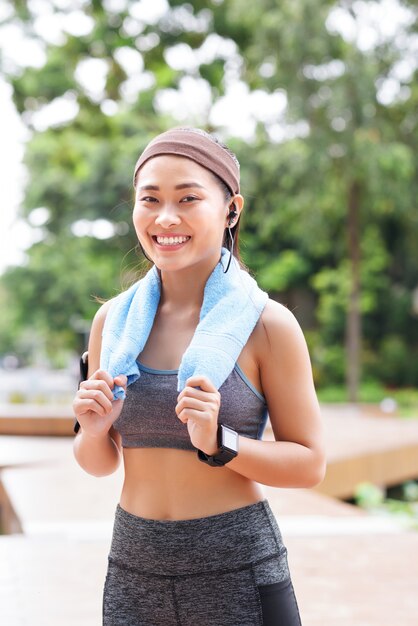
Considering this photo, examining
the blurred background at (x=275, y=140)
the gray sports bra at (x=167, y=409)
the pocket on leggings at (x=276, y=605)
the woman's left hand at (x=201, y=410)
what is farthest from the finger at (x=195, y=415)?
the blurred background at (x=275, y=140)

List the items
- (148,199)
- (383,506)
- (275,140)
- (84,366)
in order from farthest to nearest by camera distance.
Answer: (275,140) < (383,506) < (84,366) < (148,199)

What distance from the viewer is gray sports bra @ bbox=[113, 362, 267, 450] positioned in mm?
1524

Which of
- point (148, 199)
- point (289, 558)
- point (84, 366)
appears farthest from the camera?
point (289, 558)

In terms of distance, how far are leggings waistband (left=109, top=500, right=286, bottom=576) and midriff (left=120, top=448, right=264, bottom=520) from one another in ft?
0.05

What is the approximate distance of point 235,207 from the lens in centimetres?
168

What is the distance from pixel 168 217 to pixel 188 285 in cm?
18

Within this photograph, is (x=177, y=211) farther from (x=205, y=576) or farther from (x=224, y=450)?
(x=205, y=576)

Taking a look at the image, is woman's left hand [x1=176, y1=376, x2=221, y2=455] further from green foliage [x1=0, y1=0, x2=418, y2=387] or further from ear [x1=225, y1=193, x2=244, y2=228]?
green foliage [x1=0, y1=0, x2=418, y2=387]

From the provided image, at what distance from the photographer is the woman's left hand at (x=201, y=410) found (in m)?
1.38

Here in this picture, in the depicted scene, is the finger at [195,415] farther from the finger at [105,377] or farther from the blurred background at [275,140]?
the blurred background at [275,140]

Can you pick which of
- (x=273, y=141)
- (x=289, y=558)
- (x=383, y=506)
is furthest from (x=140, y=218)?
(x=273, y=141)

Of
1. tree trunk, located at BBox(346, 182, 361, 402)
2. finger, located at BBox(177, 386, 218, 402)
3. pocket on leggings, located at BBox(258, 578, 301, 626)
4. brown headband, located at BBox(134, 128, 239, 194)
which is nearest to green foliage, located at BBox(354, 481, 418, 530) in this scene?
pocket on leggings, located at BBox(258, 578, 301, 626)

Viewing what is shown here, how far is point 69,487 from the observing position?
21.4 feet

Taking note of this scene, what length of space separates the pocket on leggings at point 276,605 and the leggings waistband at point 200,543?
52 millimetres
